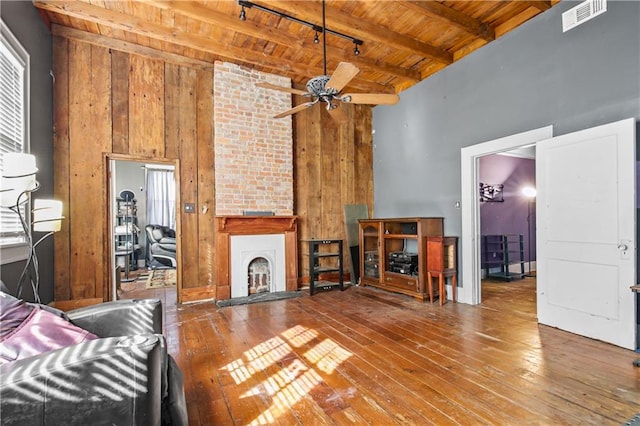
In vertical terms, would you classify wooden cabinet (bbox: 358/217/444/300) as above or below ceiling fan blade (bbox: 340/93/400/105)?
below

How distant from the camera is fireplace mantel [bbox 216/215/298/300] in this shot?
4.38 metres

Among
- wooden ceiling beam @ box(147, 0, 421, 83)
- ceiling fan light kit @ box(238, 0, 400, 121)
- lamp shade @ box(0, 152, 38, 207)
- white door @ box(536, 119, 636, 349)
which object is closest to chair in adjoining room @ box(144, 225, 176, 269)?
wooden ceiling beam @ box(147, 0, 421, 83)

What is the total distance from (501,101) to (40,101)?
5.27 meters

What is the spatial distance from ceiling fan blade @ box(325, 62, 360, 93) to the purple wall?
4267 millimetres

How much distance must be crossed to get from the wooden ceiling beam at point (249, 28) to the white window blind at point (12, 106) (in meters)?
1.30

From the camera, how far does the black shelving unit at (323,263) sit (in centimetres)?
471

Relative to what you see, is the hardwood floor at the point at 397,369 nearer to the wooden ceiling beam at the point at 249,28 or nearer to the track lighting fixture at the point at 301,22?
the track lighting fixture at the point at 301,22

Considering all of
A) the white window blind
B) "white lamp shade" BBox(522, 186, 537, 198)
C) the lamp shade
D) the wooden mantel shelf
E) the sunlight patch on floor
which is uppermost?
the white window blind

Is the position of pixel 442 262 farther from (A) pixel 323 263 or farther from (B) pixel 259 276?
(B) pixel 259 276

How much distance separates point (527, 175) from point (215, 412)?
726cm

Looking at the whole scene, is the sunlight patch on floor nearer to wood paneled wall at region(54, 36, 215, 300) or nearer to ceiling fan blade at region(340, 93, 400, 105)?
wood paneled wall at region(54, 36, 215, 300)

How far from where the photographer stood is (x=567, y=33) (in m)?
3.08

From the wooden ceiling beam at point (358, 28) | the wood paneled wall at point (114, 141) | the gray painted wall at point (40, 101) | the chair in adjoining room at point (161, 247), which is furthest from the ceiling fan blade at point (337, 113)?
the chair in adjoining room at point (161, 247)

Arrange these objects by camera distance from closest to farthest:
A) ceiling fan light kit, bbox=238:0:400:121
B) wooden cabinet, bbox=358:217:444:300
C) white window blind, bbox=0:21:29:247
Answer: white window blind, bbox=0:21:29:247, ceiling fan light kit, bbox=238:0:400:121, wooden cabinet, bbox=358:217:444:300
